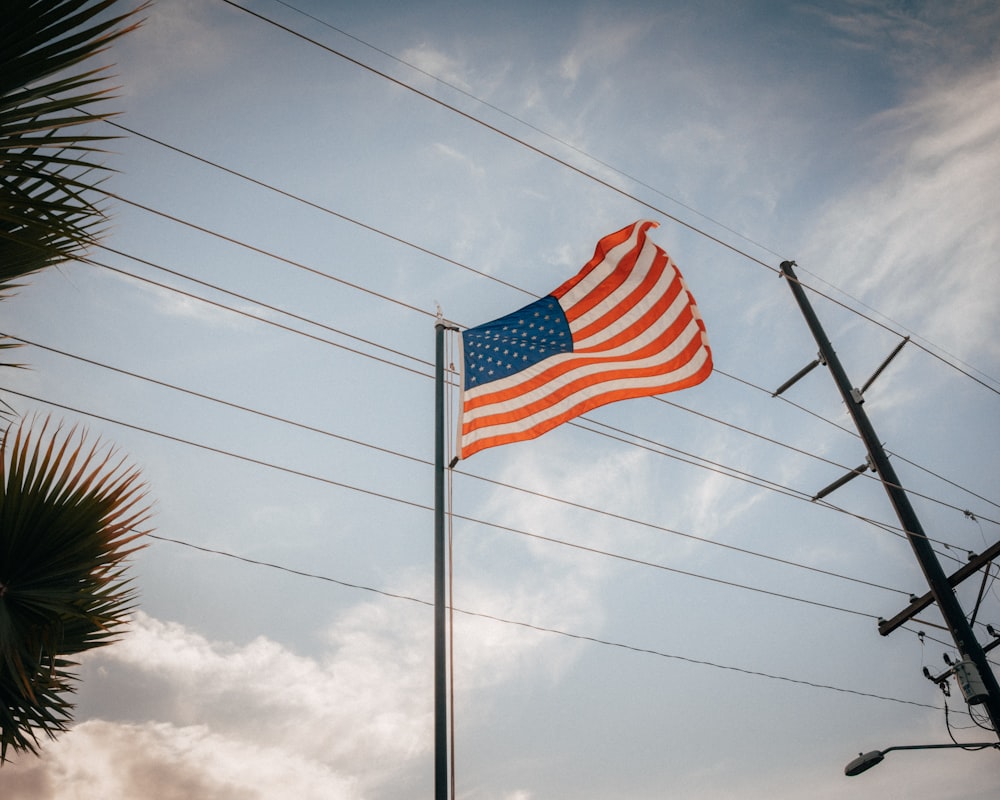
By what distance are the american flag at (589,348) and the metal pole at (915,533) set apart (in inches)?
175

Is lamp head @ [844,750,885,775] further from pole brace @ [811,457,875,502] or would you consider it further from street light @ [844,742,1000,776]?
pole brace @ [811,457,875,502]

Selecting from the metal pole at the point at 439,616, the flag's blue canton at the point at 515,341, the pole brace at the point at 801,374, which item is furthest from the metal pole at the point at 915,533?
the metal pole at the point at 439,616

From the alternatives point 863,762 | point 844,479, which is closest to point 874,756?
point 863,762

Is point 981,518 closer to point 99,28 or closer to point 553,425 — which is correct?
point 553,425

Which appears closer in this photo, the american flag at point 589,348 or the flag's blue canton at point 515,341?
the american flag at point 589,348

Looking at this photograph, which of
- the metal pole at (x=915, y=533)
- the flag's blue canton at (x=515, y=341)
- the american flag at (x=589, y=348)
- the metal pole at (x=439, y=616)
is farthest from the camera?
the metal pole at (x=915, y=533)

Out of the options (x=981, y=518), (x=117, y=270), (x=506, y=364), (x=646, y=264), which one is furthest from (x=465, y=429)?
(x=981, y=518)

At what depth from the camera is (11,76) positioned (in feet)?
11.6

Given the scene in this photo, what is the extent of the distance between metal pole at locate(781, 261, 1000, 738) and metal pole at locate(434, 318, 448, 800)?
25.1ft

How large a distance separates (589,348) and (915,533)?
5.98 meters

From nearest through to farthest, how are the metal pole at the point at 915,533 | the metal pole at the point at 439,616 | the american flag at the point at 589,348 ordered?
the metal pole at the point at 439,616
the american flag at the point at 589,348
the metal pole at the point at 915,533

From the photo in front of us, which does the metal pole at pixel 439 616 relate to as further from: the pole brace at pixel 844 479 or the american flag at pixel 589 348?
the pole brace at pixel 844 479

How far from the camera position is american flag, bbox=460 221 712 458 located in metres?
7.46

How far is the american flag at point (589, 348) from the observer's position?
746 centimetres
